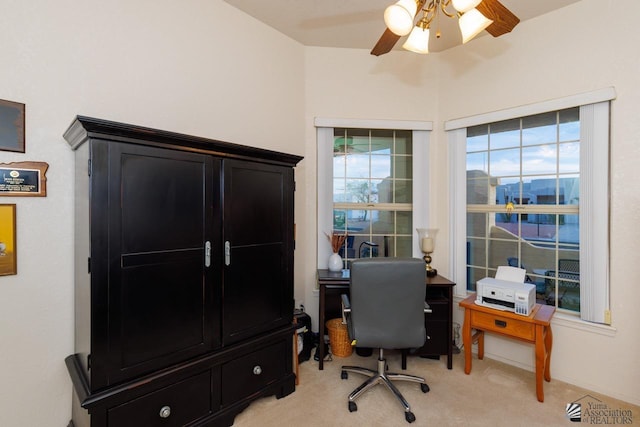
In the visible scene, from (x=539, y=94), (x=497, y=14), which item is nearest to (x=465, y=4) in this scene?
(x=497, y=14)

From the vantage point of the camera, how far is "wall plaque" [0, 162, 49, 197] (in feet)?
5.00

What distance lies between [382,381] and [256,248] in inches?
55.1

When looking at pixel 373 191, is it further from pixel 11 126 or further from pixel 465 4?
pixel 11 126

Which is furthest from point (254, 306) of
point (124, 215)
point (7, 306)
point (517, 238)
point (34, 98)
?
point (517, 238)

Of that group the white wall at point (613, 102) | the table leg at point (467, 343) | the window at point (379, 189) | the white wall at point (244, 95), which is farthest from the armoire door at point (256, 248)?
the white wall at point (613, 102)

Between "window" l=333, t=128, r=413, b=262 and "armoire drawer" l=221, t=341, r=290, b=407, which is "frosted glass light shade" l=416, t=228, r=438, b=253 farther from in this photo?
"armoire drawer" l=221, t=341, r=290, b=407

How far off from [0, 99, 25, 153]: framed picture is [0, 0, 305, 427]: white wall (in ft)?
0.09

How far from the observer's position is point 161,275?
161cm

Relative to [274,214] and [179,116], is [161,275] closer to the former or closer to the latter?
[274,214]

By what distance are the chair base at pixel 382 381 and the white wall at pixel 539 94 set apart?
89 centimetres

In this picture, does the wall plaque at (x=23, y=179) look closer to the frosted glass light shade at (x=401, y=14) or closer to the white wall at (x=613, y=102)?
the frosted glass light shade at (x=401, y=14)

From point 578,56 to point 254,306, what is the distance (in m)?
3.15

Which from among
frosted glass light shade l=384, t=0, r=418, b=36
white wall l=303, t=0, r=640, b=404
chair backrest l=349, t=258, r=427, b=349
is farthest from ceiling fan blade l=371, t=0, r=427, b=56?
chair backrest l=349, t=258, r=427, b=349

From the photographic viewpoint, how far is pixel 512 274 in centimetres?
250
